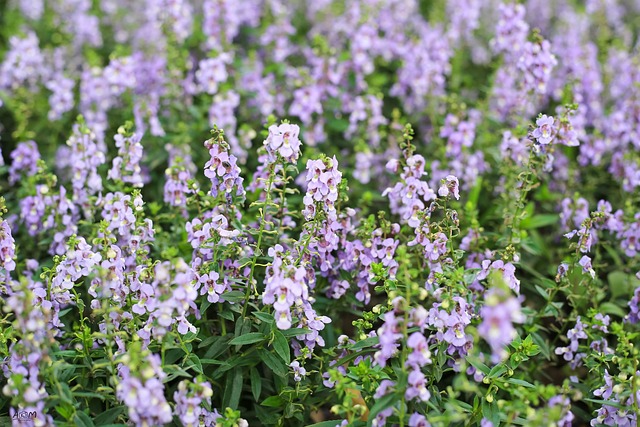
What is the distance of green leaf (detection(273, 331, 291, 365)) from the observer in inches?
132

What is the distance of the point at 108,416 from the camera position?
3.21 meters

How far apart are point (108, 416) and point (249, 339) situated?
0.72 metres

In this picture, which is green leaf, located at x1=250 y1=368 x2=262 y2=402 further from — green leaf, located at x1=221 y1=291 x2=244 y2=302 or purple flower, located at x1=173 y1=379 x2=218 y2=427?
purple flower, located at x1=173 y1=379 x2=218 y2=427

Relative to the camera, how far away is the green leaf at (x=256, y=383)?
350cm

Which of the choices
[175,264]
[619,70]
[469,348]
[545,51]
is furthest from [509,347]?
[619,70]

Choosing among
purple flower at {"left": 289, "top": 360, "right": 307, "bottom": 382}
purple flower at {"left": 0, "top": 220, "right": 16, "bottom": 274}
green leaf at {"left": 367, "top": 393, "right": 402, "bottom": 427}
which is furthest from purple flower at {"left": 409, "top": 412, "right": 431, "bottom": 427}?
purple flower at {"left": 0, "top": 220, "right": 16, "bottom": 274}

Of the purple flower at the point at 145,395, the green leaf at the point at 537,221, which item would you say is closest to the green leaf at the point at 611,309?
the green leaf at the point at 537,221

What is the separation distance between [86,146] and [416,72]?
2.99m

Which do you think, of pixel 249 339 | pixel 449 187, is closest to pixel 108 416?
pixel 249 339

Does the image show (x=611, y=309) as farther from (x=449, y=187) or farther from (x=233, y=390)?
(x=233, y=390)

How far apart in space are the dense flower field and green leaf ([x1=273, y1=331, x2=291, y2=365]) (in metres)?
0.05

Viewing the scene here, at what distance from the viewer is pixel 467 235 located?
439cm

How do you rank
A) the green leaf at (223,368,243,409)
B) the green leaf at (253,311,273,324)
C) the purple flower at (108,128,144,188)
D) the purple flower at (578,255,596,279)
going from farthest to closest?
the purple flower at (108,128,144,188) → the purple flower at (578,255,596,279) → the green leaf at (223,368,243,409) → the green leaf at (253,311,273,324)

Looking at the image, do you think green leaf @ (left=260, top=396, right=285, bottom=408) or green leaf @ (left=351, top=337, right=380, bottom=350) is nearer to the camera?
green leaf @ (left=351, top=337, right=380, bottom=350)
